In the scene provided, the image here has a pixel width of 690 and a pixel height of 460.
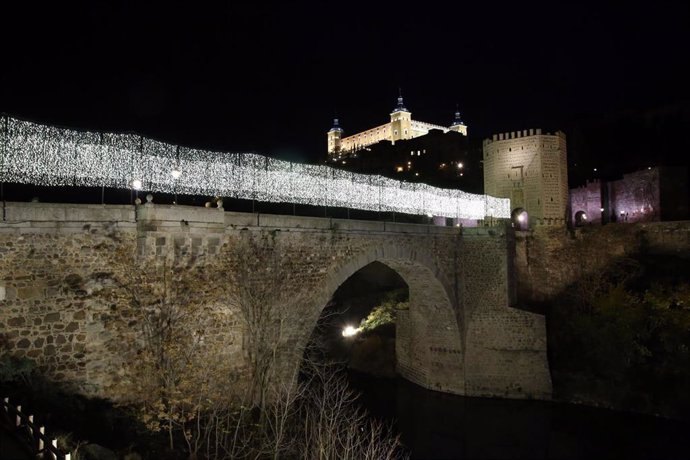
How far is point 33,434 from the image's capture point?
5961mm

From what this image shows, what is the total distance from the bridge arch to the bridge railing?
14.0m

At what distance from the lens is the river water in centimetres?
1716

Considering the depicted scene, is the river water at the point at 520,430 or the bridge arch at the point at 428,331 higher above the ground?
the bridge arch at the point at 428,331

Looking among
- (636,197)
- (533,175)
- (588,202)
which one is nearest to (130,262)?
(533,175)

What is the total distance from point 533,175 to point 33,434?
1240 inches

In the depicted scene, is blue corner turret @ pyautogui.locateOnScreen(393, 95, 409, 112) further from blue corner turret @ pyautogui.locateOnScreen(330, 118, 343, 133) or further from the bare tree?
the bare tree

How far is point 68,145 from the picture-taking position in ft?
33.4

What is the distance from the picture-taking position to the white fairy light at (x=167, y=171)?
9602 mm

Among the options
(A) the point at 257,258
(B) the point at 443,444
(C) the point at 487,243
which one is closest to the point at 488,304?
(C) the point at 487,243

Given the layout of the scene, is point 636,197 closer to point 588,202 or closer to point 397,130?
point 588,202

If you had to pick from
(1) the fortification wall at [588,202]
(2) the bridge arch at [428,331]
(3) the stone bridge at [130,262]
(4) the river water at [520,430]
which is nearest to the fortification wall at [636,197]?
(1) the fortification wall at [588,202]

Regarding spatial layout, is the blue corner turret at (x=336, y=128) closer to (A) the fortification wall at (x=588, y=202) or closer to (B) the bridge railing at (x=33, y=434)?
(A) the fortification wall at (x=588, y=202)

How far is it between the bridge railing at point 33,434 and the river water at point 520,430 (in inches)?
555

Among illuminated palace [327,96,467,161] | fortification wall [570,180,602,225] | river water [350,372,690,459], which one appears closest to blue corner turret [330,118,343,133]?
illuminated palace [327,96,467,161]
